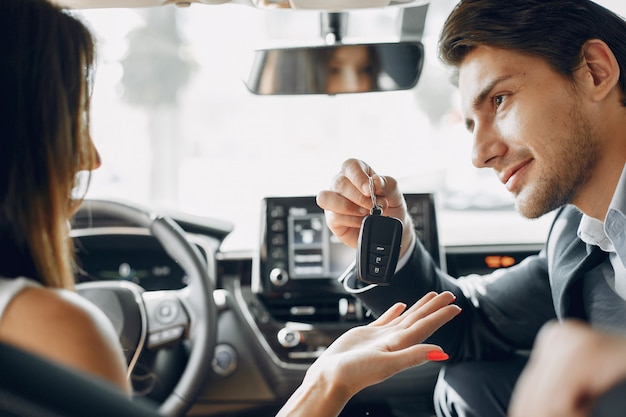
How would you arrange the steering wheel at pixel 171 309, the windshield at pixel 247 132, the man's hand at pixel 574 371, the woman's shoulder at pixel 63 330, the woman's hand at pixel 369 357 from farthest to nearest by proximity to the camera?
the windshield at pixel 247 132
the steering wheel at pixel 171 309
the woman's hand at pixel 369 357
the woman's shoulder at pixel 63 330
the man's hand at pixel 574 371

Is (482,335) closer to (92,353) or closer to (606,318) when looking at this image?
(606,318)

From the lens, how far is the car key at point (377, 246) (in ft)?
4.76

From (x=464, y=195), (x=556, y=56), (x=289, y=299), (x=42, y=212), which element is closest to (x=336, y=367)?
(x=42, y=212)

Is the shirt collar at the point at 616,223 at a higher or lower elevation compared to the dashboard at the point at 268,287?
higher

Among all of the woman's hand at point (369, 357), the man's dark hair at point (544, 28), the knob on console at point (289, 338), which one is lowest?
the knob on console at point (289, 338)

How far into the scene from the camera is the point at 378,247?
146 centimetres

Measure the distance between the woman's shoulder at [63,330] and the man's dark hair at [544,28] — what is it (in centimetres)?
104

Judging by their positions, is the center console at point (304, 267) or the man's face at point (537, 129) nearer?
the man's face at point (537, 129)

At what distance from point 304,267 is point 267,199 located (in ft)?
0.72

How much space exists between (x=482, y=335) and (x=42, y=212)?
115 centimetres

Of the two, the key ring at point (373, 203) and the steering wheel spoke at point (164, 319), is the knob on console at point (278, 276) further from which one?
the key ring at point (373, 203)

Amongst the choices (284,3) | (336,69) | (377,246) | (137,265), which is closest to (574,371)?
(377,246)

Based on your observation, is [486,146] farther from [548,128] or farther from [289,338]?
[289,338]

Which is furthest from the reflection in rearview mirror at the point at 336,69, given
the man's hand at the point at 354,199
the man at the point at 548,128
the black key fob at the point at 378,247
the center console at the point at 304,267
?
the center console at the point at 304,267
